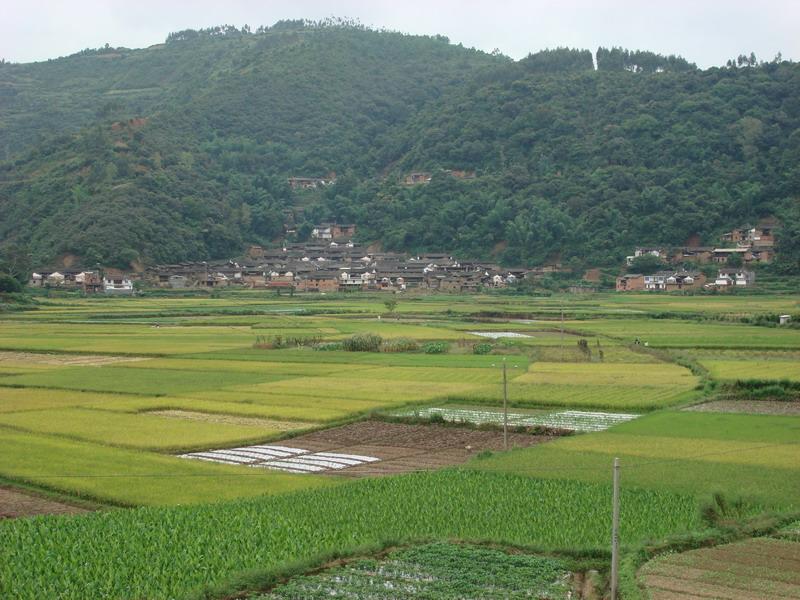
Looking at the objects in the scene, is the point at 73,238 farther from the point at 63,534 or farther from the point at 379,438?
the point at 63,534

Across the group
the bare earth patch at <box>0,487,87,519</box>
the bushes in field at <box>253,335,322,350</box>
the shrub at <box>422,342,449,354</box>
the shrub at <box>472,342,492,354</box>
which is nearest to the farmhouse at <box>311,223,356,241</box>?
the bushes in field at <box>253,335,322,350</box>

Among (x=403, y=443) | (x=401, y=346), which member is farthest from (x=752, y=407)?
(x=401, y=346)

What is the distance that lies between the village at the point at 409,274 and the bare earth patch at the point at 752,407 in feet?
127

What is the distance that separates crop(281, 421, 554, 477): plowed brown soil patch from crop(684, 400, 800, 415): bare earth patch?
495cm

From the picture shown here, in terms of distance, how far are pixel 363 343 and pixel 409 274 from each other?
3852 centimetres

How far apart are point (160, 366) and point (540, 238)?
163ft

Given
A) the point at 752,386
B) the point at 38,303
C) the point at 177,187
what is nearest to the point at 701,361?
the point at 752,386

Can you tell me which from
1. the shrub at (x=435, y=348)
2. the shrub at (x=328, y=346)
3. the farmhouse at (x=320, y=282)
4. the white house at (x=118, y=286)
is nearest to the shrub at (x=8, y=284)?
the white house at (x=118, y=286)

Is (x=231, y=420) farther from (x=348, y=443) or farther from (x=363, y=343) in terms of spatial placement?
(x=363, y=343)

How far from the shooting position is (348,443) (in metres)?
18.5

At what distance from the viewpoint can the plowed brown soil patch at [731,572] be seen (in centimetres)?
912

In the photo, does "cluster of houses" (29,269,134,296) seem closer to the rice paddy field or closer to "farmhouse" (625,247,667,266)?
the rice paddy field

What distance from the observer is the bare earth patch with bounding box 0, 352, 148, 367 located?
102 feet

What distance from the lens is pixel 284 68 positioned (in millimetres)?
120938
